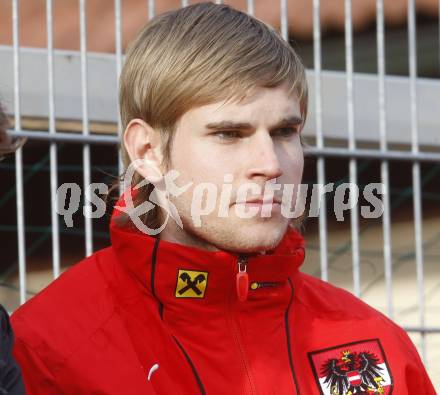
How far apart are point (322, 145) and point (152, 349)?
6.12 ft

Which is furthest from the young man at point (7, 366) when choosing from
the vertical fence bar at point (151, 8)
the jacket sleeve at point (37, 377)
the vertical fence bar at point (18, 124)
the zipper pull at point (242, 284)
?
the vertical fence bar at point (151, 8)

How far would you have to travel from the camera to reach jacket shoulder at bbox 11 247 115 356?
7.75 ft

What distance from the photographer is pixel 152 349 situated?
239 centimetres

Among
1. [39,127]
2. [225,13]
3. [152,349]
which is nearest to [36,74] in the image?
[39,127]

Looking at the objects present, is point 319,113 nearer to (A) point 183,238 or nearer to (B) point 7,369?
(A) point 183,238

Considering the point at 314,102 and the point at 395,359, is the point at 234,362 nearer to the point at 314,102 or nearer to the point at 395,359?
the point at 395,359

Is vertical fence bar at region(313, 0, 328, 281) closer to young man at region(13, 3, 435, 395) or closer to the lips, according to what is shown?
young man at region(13, 3, 435, 395)

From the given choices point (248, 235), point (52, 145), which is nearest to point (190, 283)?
point (248, 235)

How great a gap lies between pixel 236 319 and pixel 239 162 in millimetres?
330

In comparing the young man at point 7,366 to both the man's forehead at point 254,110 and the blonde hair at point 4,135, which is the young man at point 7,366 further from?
the man's forehead at point 254,110

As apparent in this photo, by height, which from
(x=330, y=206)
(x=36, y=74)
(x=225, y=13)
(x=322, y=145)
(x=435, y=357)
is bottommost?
(x=435, y=357)

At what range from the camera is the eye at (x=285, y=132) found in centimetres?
243

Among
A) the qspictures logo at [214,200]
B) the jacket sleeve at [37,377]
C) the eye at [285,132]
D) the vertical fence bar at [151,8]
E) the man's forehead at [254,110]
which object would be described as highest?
the vertical fence bar at [151,8]

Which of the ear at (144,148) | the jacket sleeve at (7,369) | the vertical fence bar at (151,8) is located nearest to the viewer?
the jacket sleeve at (7,369)
